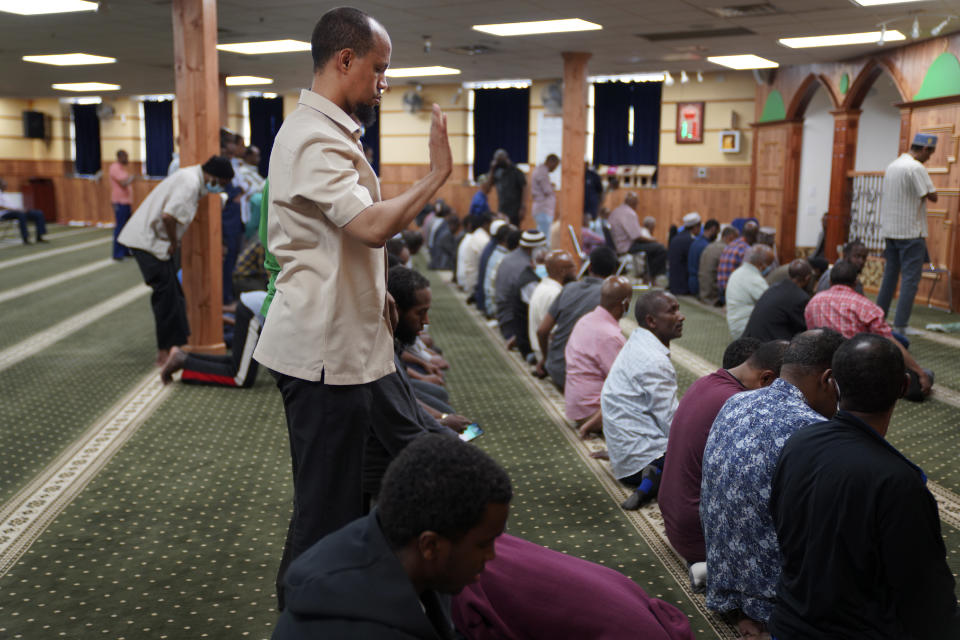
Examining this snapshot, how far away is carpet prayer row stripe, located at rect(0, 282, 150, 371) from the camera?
605 cm

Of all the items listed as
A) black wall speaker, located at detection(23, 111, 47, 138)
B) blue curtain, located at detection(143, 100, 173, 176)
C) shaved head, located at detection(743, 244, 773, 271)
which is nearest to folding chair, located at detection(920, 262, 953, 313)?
shaved head, located at detection(743, 244, 773, 271)

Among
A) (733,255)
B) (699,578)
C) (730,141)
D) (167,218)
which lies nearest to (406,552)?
(699,578)

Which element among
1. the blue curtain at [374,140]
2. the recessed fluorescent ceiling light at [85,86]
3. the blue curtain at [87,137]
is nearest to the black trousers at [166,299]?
the blue curtain at [374,140]

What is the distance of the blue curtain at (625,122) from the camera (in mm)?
14086

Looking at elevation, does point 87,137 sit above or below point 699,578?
above

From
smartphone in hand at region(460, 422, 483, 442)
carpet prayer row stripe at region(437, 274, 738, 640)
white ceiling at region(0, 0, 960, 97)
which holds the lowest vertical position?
carpet prayer row stripe at region(437, 274, 738, 640)

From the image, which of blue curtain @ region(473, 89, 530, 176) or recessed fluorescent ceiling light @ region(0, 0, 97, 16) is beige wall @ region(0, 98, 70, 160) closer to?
blue curtain @ region(473, 89, 530, 176)

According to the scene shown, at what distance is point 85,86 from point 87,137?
3648 mm

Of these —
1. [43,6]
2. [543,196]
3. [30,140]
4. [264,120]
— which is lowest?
[543,196]

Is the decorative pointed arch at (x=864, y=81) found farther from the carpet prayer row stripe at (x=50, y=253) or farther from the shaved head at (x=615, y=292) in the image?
the carpet prayer row stripe at (x=50, y=253)

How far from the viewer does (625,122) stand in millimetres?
14320

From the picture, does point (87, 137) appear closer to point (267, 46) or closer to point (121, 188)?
point (121, 188)

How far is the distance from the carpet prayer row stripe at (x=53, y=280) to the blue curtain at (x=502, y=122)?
6557 millimetres

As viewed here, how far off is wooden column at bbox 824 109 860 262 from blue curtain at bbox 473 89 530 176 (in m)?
5.80
